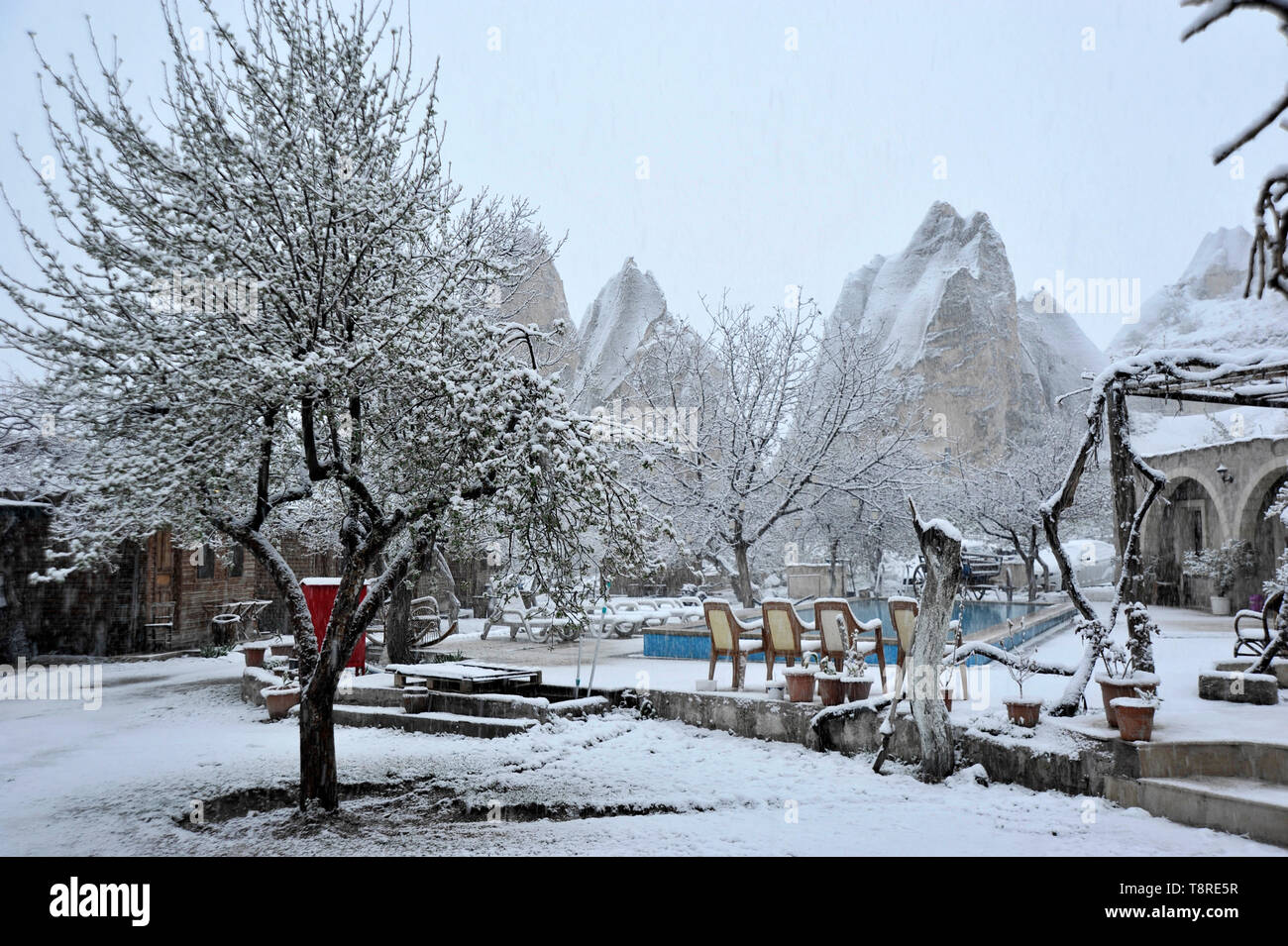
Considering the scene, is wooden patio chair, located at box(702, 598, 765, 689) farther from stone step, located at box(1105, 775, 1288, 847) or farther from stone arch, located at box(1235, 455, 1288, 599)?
stone arch, located at box(1235, 455, 1288, 599)

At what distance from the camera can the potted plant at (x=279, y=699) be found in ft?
28.4

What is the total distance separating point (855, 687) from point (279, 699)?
609 cm

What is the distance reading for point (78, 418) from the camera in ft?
16.8

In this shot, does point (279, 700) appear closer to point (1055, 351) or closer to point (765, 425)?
point (765, 425)

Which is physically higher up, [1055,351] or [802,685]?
[1055,351]

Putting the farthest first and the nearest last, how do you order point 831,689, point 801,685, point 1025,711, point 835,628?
point 835,628
point 801,685
point 831,689
point 1025,711

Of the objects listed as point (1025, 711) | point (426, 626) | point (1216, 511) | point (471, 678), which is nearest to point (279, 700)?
point (471, 678)

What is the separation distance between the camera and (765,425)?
16984 mm

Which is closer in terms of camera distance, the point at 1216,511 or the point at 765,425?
the point at 765,425

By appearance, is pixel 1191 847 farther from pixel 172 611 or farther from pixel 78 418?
pixel 172 611

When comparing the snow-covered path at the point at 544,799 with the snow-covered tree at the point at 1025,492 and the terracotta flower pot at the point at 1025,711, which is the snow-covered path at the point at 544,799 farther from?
the snow-covered tree at the point at 1025,492

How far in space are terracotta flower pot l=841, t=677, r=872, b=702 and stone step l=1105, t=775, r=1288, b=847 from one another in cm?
229

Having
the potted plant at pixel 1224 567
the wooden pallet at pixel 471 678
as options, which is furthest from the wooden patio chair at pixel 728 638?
the potted plant at pixel 1224 567

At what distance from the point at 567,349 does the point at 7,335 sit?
15.1m
